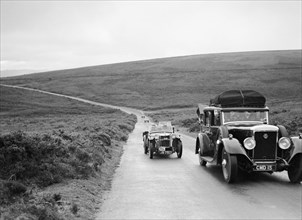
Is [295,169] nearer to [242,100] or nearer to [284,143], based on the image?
[284,143]

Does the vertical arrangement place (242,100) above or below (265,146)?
above

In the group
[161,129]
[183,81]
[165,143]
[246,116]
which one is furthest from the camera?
[183,81]

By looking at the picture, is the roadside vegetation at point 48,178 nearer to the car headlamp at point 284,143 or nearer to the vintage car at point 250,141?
the vintage car at point 250,141

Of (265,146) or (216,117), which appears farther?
(216,117)

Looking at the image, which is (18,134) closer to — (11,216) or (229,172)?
(11,216)

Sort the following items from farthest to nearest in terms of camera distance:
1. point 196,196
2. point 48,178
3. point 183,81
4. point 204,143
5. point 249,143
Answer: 1. point 183,81
2. point 204,143
3. point 249,143
4. point 48,178
5. point 196,196

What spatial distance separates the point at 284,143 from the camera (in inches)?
536

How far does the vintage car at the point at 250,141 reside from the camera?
13414 millimetres

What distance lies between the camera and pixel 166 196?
471 inches

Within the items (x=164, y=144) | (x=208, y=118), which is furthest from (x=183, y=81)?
(x=208, y=118)

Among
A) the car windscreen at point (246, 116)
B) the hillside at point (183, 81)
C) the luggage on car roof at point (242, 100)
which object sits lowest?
the hillside at point (183, 81)

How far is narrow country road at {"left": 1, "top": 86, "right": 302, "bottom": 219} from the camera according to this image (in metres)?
9.93

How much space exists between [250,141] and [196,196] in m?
3.02

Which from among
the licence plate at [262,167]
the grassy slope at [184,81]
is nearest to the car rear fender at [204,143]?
the licence plate at [262,167]
